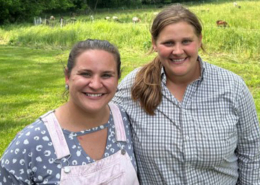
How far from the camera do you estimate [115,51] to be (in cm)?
191

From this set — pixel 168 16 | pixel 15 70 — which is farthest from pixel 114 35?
pixel 168 16

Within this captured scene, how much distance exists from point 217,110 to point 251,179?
524mm

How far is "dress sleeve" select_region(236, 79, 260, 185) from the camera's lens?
209 centimetres

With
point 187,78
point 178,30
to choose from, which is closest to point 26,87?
point 187,78

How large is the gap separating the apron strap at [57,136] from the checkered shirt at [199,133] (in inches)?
19.9

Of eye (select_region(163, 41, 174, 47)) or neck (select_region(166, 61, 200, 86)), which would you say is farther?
neck (select_region(166, 61, 200, 86))

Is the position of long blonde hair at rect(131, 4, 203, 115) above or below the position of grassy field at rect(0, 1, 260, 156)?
above

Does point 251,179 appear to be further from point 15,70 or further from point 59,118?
point 15,70

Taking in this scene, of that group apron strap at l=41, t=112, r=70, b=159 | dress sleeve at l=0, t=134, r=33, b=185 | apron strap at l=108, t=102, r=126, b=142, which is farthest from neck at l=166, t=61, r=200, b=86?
dress sleeve at l=0, t=134, r=33, b=185

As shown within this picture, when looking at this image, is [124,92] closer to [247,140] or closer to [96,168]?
[96,168]

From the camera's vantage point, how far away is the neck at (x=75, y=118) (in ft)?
5.98

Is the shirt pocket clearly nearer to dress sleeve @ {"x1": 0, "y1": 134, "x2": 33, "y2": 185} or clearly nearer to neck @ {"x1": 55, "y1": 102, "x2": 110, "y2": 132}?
neck @ {"x1": 55, "y1": 102, "x2": 110, "y2": 132}

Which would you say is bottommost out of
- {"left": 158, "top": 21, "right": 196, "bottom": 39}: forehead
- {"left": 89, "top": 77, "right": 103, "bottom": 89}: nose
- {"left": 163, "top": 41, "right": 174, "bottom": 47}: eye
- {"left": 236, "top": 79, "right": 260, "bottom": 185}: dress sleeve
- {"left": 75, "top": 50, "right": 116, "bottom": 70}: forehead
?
{"left": 236, "top": 79, "right": 260, "bottom": 185}: dress sleeve

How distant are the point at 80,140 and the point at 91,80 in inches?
12.0
